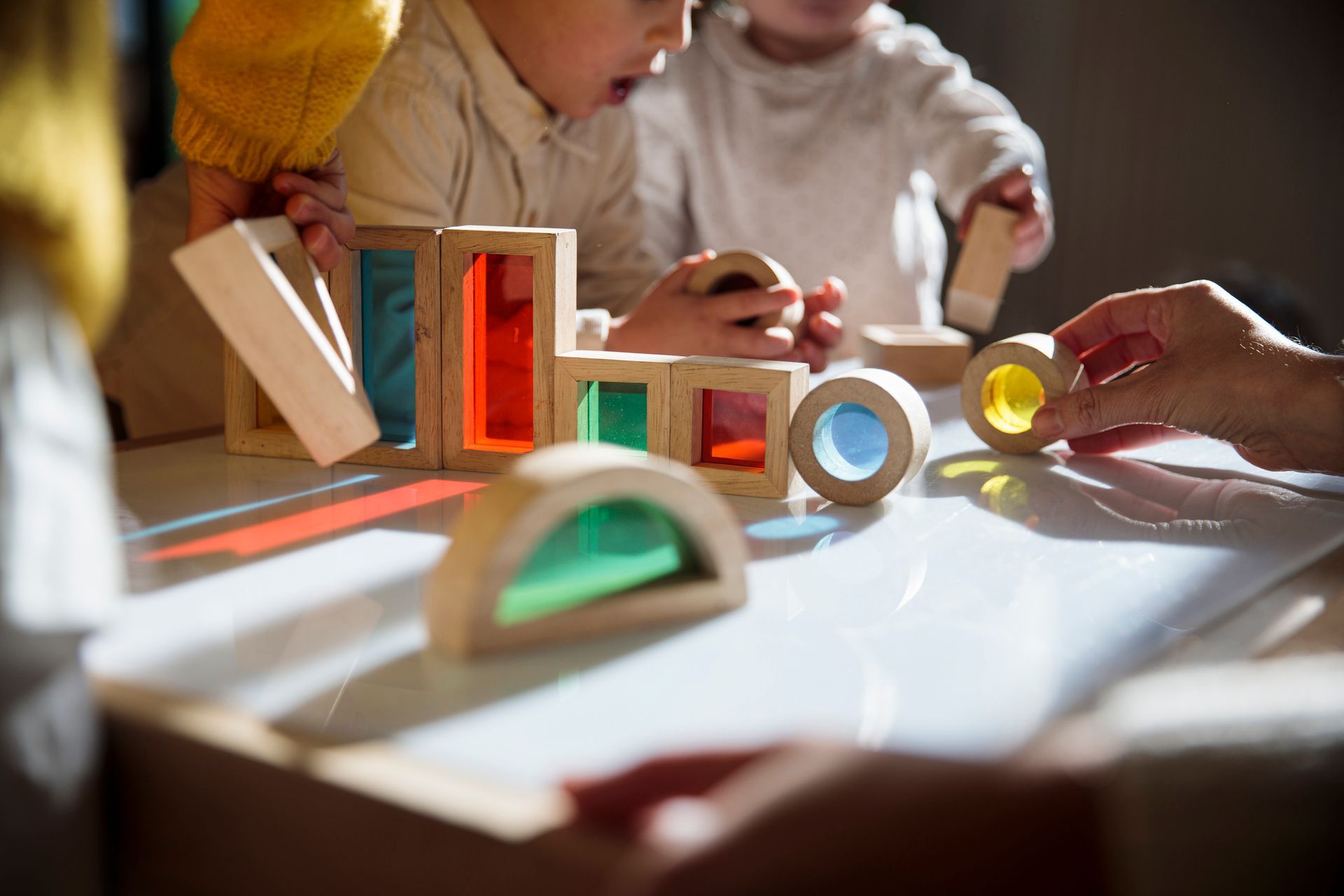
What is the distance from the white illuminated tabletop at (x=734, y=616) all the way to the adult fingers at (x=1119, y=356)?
0.16m

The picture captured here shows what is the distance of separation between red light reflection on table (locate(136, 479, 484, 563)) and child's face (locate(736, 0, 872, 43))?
119 cm

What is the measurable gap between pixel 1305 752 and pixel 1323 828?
3 centimetres

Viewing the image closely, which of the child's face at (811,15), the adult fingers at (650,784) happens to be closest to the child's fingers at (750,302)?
the adult fingers at (650,784)

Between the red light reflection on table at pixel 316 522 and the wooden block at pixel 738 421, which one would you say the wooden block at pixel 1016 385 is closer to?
the wooden block at pixel 738 421

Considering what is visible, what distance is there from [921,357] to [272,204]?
726 mm

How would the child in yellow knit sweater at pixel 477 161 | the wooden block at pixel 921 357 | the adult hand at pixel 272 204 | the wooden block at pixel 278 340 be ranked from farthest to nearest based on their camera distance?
the wooden block at pixel 921 357, the child in yellow knit sweater at pixel 477 161, the adult hand at pixel 272 204, the wooden block at pixel 278 340

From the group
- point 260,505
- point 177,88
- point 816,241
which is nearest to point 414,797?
point 260,505

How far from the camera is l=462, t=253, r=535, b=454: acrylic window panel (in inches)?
31.5

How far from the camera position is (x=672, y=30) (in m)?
1.17

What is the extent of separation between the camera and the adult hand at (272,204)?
0.72 metres

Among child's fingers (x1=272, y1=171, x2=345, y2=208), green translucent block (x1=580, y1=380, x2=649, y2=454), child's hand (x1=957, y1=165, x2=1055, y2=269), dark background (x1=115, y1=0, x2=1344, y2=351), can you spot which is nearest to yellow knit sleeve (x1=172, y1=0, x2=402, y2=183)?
child's fingers (x1=272, y1=171, x2=345, y2=208)

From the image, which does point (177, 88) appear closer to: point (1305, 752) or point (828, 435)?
point (828, 435)

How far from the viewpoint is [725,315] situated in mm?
1030

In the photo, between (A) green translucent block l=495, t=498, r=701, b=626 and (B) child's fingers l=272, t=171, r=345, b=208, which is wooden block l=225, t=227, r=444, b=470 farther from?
(A) green translucent block l=495, t=498, r=701, b=626
